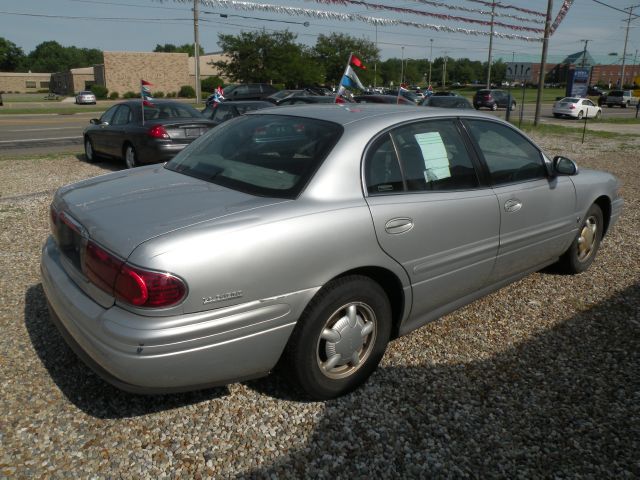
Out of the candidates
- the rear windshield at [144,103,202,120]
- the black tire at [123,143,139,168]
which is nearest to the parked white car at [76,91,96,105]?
the rear windshield at [144,103,202,120]

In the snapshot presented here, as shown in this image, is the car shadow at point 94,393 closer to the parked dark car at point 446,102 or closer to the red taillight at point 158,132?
the red taillight at point 158,132

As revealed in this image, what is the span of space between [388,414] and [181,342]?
3.98 ft

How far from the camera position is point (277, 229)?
244cm

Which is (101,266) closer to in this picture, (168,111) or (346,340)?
(346,340)

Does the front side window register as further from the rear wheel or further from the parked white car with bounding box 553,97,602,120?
the parked white car with bounding box 553,97,602,120

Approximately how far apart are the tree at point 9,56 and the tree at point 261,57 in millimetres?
81324

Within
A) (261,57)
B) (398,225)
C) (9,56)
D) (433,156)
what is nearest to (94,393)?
(398,225)

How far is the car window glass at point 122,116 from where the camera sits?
34.6 feet

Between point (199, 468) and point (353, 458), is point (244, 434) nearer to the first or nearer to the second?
point (199, 468)

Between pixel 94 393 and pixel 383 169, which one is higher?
pixel 383 169

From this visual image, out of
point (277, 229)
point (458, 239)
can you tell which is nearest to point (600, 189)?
point (458, 239)

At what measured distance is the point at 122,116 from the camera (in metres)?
10.7

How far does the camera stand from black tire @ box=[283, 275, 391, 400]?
262 centimetres

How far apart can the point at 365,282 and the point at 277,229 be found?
634 millimetres
